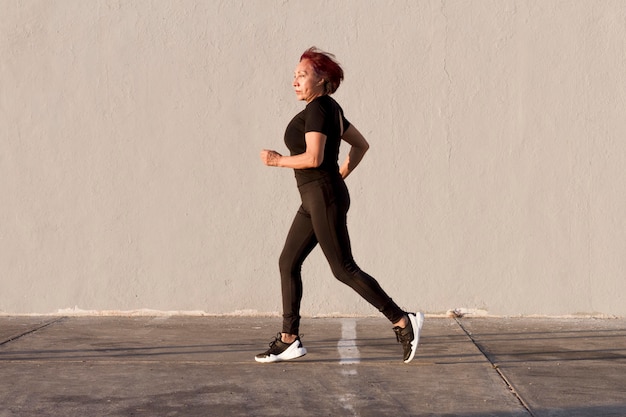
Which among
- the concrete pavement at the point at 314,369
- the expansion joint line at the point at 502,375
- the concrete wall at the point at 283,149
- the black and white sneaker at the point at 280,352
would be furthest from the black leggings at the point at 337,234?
the concrete wall at the point at 283,149

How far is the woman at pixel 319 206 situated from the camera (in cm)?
584

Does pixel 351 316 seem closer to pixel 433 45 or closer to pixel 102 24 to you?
pixel 433 45

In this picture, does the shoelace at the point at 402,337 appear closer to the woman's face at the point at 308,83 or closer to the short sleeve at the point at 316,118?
the short sleeve at the point at 316,118

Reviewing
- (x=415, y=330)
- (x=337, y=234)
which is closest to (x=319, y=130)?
(x=337, y=234)

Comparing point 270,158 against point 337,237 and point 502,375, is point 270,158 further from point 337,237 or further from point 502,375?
point 502,375

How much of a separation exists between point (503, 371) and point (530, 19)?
3.20 m

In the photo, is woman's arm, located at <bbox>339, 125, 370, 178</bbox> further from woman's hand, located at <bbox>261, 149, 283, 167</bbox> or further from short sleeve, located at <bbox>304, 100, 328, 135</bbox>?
woman's hand, located at <bbox>261, 149, 283, 167</bbox>

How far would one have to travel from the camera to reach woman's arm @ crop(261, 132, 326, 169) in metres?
5.77

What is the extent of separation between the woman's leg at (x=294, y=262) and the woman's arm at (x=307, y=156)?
15.4 inches

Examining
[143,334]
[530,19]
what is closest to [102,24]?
[143,334]

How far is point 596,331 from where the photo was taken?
7309mm

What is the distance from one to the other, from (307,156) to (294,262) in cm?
68

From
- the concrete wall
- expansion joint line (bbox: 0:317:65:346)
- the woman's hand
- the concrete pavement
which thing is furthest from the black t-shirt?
expansion joint line (bbox: 0:317:65:346)

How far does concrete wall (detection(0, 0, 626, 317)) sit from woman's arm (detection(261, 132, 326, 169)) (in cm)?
220
